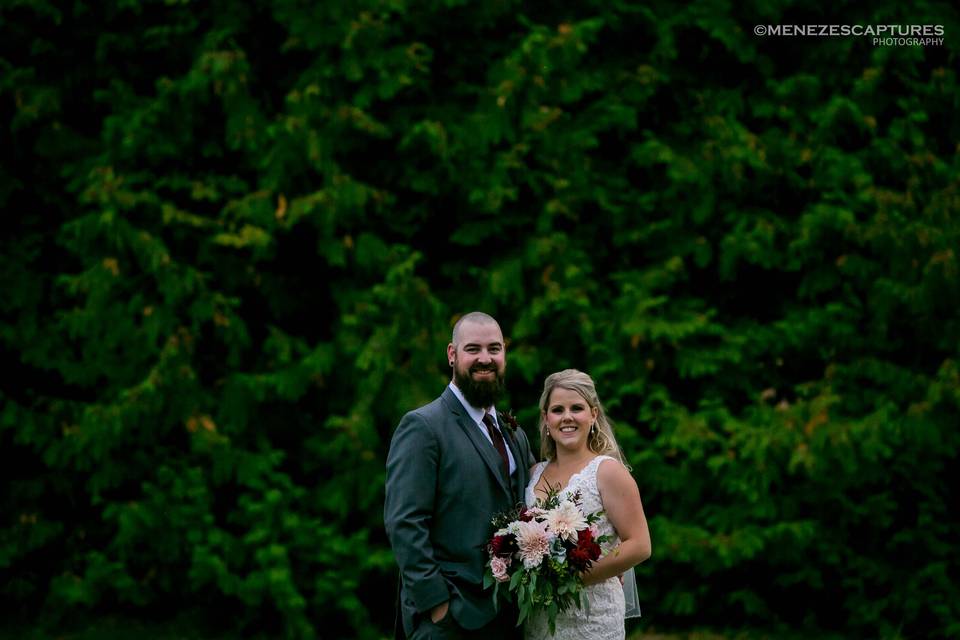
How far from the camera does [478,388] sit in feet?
13.3

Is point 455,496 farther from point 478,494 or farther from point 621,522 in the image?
point 621,522

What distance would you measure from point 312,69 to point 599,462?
4.92 metres

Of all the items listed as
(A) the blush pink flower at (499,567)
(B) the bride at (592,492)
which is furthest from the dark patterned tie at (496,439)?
(A) the blush pink flower at (499,567)

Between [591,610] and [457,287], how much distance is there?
455 centimetres

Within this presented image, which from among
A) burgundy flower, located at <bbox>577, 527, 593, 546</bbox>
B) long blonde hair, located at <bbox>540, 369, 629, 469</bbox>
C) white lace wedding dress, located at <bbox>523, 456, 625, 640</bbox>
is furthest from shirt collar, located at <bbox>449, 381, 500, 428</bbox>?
burgundy flower, located at <bbox>577, 527, 593, 546</bbox>

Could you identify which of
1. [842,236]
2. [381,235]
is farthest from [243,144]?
[842,236]

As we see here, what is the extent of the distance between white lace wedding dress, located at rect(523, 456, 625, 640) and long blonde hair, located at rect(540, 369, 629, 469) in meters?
0.13

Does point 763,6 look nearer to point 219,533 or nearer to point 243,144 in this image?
point 243,144

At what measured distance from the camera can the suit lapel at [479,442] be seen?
403cm

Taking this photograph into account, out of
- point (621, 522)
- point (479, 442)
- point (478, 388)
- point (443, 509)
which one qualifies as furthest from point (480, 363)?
point (621, 522)

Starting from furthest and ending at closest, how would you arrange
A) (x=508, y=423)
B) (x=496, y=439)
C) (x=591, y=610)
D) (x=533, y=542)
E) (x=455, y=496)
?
1. (x=508, y=423)
2. (x=496, y=439)
3. (x=591, y=610)
4. (x=455, y=496)
5. (x=533, y=542)

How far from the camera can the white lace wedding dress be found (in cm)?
401

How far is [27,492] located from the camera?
8.41m

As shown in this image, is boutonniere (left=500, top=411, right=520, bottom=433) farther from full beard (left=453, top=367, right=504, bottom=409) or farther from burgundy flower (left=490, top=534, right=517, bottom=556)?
burgundy flower (left=490, top=534, right=517, bottom=556)
